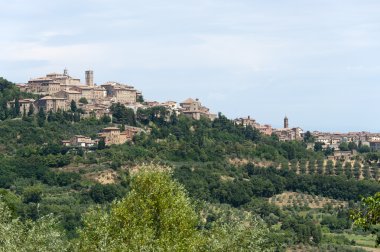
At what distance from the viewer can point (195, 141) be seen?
110 m

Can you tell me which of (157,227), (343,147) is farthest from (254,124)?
(157,227)

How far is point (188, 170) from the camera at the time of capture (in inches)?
3898

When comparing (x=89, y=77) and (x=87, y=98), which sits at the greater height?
(x=89, y=77)

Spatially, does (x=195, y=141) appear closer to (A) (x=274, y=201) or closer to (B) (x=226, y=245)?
(A) (x=274, y=201)

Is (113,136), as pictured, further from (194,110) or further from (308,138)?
(308,138)

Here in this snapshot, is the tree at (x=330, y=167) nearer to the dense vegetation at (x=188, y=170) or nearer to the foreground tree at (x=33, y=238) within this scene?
the dense vegetation at (x=188, y=170)

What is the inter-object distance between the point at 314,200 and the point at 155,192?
219ft

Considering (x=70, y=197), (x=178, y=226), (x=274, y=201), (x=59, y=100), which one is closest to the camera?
(x=178, y=226)

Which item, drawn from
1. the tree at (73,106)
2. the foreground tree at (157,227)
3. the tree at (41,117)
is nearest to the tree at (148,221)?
the foreground tree at (157,227)

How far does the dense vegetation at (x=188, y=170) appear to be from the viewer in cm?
8169

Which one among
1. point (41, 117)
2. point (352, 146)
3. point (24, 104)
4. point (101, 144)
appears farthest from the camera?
point (352, 146)

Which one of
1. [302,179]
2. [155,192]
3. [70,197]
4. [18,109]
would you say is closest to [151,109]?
[18,109]

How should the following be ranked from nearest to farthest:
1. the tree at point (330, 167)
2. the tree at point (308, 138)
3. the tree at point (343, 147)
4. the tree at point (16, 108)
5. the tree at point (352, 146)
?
the tree at point (330, 167) < the tree at point (16, 108) < the tree at point (343, 147) < the tree at point (352, 146) < the tree at point (308, 138)

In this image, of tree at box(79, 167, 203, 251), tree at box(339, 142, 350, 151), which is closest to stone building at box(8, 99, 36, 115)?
tree at box(339, 142, 350, 151)
